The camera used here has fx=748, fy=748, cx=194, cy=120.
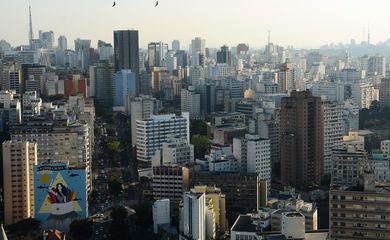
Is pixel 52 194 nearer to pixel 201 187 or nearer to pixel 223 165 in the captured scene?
pixel 201 187

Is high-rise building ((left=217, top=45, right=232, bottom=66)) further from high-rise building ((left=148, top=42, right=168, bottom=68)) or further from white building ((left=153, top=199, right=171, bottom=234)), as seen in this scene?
white building ((left=153, top=199, right=171, bottom=234))

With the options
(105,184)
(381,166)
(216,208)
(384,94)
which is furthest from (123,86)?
(216,208)

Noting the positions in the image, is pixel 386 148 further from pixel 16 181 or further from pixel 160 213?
pixel 16 181

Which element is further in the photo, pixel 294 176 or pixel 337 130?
pixel 337 130

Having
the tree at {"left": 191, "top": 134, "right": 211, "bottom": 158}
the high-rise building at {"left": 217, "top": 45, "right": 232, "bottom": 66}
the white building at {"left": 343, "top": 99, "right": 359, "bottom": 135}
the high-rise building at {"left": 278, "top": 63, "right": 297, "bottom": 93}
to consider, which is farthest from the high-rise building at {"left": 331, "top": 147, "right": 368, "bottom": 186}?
the high-rise building at {"left": 217, "top": 45, "right": 232, "bottom": 66}

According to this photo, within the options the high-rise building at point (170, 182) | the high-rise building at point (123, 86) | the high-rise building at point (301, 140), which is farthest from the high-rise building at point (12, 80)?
the high-rise building at point (170, 182)

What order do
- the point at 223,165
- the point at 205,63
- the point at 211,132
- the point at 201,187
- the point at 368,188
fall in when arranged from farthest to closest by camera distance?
the point at 205,63
the point at 211,132
the point at 223,165
the point at 201,187
the point at 368,188

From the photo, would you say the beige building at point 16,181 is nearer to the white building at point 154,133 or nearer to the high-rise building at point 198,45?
the white building at point 154,133

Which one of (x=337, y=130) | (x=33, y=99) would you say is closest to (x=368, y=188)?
(x=337, y=130)
